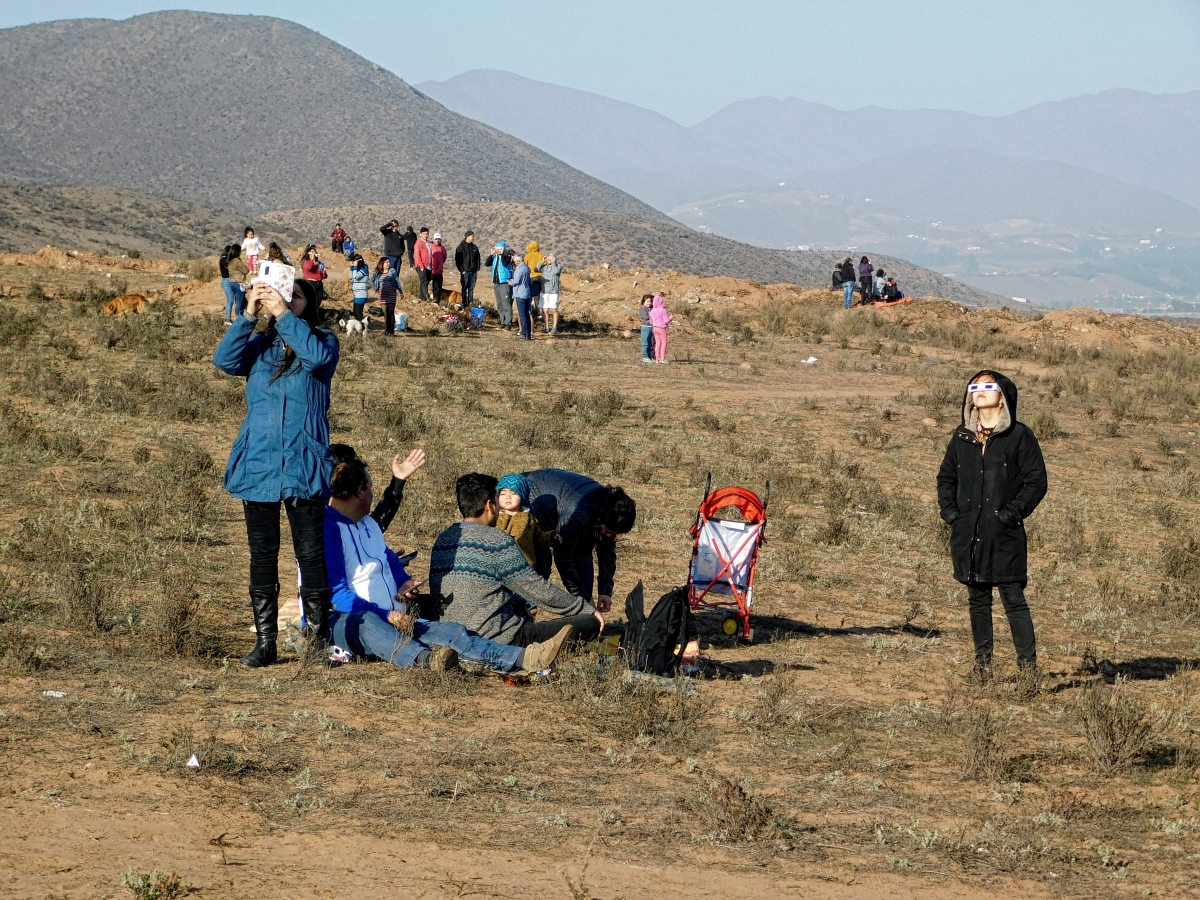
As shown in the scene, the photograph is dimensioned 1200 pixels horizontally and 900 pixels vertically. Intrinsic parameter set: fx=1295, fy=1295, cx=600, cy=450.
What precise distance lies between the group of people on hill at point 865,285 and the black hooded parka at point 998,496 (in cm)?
3216

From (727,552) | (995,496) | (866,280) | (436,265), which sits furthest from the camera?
(866,280)

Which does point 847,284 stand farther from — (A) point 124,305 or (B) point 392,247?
(A) point 124,305

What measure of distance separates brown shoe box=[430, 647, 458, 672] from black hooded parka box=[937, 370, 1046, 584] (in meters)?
2.92

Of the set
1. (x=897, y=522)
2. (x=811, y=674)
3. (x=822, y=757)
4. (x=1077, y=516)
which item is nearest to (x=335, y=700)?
(x=822, y=757)

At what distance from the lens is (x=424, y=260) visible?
2770cm

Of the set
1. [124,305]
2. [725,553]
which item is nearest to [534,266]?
[124,305]

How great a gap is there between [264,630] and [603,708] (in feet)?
6.02

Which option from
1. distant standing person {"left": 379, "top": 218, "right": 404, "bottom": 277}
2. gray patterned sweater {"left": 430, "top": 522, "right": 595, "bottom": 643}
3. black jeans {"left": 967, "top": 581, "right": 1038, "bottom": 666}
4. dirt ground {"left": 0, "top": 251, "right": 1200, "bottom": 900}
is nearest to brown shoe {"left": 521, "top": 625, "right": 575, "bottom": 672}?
dirt ground {"left": 0, "top": 251, "right": 1200, "bottom": 900}

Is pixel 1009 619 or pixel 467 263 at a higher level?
pixel 467 263

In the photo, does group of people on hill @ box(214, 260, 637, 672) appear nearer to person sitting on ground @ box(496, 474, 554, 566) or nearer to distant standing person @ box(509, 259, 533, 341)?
person sitting on ground @ box(496, 474, 554, 566)

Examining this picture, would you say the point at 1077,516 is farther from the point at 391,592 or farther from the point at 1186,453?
the point at 391,592

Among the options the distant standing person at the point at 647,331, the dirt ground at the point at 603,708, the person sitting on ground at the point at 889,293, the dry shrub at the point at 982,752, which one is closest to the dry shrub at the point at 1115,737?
the dirt ground at the point at 603,708

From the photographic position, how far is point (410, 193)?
426ft

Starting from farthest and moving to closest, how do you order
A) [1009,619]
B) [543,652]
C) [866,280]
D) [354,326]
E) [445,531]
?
1. [866,280]
2. [354,326]
3. [1009,619]
4. [445,531]
5. [543,652]
